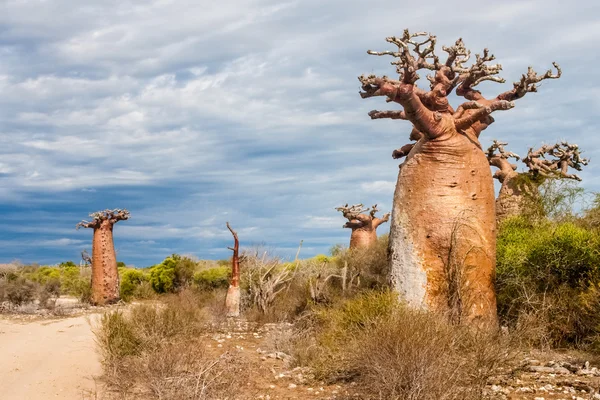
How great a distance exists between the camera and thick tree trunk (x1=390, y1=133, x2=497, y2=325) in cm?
1015

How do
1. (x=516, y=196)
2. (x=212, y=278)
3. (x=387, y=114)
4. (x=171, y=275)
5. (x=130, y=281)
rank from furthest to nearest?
(x=130, y=281)
(x=171, y=275)
(x=212, y=278)
(x=516, y=196)
(x=387, y=114)

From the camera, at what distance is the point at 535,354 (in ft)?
30.6

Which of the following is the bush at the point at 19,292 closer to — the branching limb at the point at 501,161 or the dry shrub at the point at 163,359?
the dry shrub at the point at 163,359

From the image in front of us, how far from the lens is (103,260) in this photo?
922 inches

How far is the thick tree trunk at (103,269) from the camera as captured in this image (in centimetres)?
2331

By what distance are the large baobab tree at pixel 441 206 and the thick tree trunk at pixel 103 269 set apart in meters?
15.3

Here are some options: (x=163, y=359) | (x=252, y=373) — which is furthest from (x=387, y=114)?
(x=163, y=359)

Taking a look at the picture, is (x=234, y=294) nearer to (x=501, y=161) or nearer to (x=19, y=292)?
(x=501, y=161)

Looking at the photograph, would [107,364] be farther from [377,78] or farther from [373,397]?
[377,78]

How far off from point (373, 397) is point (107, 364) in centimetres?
482

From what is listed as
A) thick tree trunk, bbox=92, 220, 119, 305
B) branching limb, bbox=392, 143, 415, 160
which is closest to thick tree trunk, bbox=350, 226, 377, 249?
thick tree trunk, bbox=92, 220, 119, 305

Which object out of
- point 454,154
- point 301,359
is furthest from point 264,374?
point 454,154

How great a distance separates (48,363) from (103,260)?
12.3 meters

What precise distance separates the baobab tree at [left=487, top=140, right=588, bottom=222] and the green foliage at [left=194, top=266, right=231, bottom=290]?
14.3 metres
